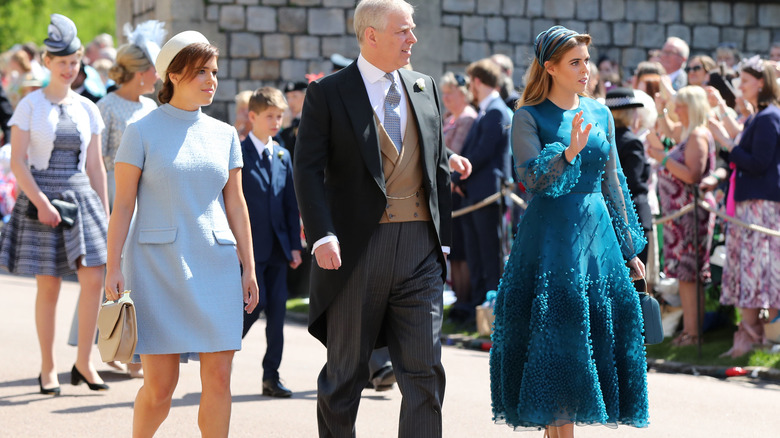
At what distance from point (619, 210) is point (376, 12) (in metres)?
1.34

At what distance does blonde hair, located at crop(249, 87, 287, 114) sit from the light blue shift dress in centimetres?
226

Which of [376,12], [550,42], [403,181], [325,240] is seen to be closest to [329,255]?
[325,240]

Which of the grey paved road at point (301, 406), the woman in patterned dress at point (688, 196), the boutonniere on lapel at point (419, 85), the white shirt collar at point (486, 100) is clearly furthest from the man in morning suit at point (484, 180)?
the boutonniere on lapel at point (419, 85)

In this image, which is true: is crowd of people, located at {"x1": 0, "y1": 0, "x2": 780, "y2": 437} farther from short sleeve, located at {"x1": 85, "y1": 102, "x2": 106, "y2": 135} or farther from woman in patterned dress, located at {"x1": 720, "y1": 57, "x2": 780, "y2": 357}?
woman in patterned dress, located at {"x1": 720, "y1": 57, "x2": 780, "y2": 357}

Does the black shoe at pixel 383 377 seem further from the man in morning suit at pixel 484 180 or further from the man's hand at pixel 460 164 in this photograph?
the man in morning suit at pixel 484 180

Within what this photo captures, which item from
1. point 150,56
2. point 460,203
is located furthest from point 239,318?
point 460,203

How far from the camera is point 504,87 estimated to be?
1201cm

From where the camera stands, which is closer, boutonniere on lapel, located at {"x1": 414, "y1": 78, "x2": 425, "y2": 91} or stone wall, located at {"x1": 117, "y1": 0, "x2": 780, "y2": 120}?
boutonniere on lapel, located at {"x1": 414, "y1": 78, "x2": 425, "y2": 91}

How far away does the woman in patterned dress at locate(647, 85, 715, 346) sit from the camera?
8805 mm

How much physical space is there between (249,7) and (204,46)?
1095 cm

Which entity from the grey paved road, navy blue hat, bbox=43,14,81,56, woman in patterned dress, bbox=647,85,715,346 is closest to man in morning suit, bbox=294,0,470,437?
the grey paved road

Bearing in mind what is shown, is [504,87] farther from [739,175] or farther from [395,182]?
[395,182]

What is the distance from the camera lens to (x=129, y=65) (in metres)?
7.58

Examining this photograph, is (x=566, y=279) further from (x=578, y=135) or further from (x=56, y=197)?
(x=56, y=197)
